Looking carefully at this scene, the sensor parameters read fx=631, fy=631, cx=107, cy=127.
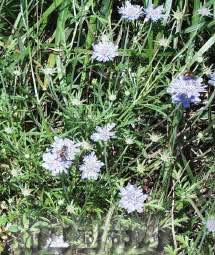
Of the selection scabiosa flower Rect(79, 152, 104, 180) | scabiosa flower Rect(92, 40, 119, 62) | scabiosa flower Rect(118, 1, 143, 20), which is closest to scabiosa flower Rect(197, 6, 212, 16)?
scabiosa flower Rect(118, 1, 143, 20)

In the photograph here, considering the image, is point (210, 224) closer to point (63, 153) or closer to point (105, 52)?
point (63, 153)

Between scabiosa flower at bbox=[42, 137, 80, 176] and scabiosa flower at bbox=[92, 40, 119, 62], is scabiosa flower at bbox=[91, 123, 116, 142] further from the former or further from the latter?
scabiosa flower at bbox=[92, 40, 119, 62]

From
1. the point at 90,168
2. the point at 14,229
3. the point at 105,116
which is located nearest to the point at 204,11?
the point at 105,116

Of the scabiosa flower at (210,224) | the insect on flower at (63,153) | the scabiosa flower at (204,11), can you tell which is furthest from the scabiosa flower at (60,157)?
the scabiosa flower at (204,11)

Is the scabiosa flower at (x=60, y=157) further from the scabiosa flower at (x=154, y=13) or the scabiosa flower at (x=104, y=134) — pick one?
the scabiosa flower at (x=154, y=13)

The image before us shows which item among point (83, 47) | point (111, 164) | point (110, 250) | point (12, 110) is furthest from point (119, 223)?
point (83, 47)
